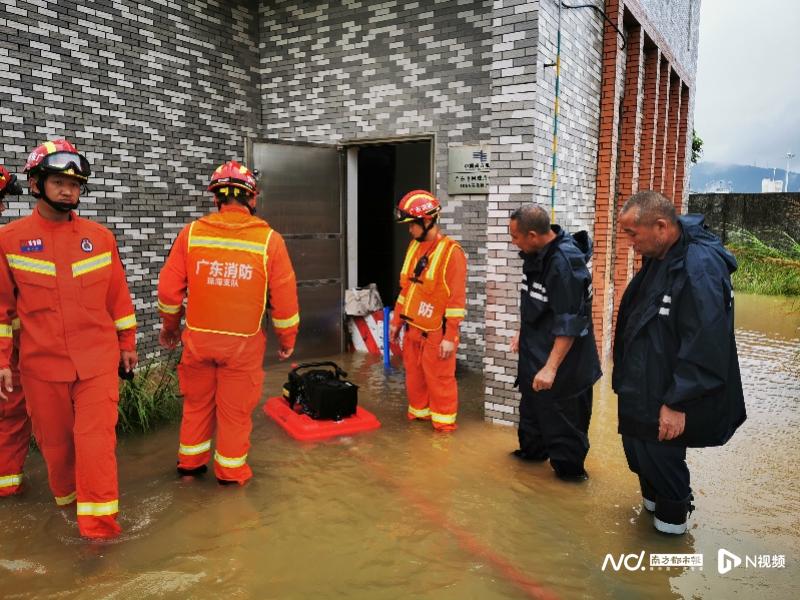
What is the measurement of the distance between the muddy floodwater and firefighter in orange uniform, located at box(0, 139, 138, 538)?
0.44 metres

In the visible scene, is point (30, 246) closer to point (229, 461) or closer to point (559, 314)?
point (229, 461)

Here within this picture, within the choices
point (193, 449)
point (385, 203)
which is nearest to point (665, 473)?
point (193, 449)

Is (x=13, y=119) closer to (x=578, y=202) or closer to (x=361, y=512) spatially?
(x=361, y=512)

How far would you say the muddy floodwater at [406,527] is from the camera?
3088mm

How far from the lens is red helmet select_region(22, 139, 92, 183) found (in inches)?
126

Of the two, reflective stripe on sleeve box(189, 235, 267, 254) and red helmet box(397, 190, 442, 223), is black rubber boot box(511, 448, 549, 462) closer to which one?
red helmet box(397, 190, 442, 223)

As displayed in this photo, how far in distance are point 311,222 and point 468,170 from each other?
6.78ft

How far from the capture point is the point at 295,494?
4098mm

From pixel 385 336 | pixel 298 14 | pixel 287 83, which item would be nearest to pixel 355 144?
pixel 287 83

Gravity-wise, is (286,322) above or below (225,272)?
below

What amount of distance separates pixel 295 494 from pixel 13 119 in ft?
15.0

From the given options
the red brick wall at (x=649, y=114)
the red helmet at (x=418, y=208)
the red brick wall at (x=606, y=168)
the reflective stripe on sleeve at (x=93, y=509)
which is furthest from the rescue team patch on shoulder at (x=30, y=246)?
the red brick wall at (x=649, y=114)

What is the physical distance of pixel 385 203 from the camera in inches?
389

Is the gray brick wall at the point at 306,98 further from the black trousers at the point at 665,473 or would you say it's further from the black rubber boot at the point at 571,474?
the black trousers at the point at 665,473
